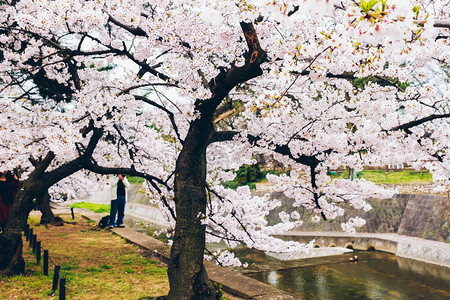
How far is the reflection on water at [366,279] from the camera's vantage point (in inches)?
340

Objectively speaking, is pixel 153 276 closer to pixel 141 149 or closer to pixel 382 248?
pixel 141 149

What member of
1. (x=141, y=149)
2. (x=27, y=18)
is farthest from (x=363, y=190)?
(x=27, y=18)

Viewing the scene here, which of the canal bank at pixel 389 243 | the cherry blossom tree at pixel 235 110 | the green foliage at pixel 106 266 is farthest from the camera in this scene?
the canal bank at pixel 389 243

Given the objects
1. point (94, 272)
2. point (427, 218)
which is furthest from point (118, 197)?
point (427, 218)

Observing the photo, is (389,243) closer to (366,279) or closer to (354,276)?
(354,276)

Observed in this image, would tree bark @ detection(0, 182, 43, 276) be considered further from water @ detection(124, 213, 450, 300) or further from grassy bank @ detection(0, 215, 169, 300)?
water @ detection(124, 213, 450, 300)

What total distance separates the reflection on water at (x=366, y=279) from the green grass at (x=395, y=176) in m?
9.21

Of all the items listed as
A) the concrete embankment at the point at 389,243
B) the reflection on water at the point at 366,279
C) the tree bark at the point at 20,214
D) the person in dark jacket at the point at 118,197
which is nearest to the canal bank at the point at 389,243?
the concrete embankment at the point at 389,243

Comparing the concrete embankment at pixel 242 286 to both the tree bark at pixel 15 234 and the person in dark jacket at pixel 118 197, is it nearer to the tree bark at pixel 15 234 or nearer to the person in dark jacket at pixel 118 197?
the tree bark at pixel 15 234

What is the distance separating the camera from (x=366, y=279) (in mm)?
9859

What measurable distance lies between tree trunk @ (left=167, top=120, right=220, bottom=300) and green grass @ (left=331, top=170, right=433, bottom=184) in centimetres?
1665

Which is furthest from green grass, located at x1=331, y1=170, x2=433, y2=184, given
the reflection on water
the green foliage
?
the green foliage

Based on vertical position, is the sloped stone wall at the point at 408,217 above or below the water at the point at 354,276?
above

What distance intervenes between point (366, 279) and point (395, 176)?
13.2 m
